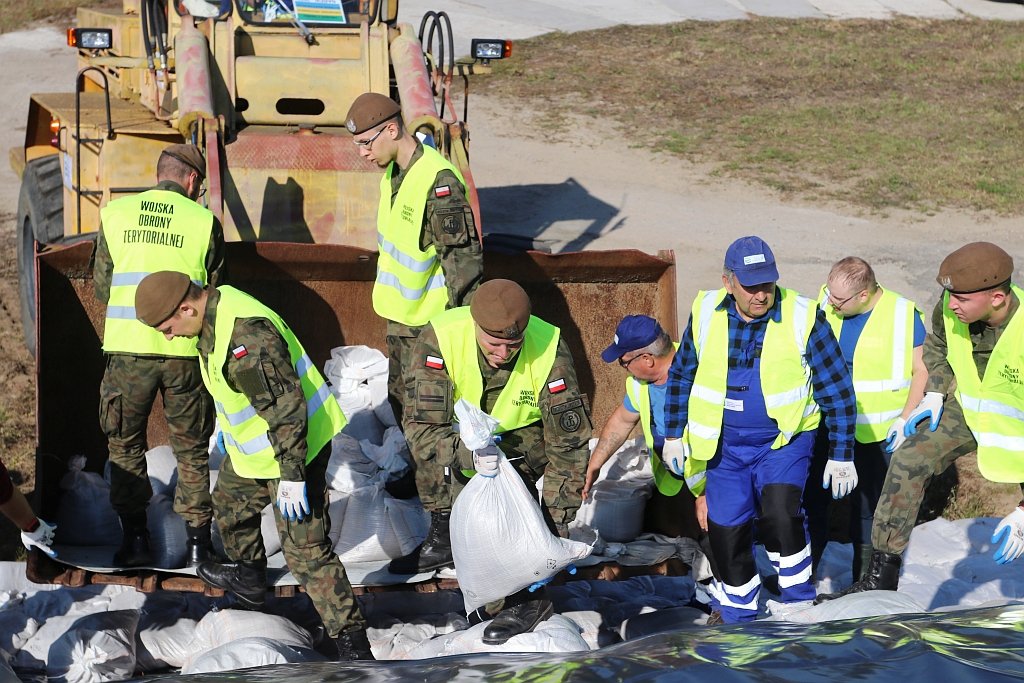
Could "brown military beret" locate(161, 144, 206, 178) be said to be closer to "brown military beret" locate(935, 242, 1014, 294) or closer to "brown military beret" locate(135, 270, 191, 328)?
"brown military beret" locate(135, 270, 191, 328)

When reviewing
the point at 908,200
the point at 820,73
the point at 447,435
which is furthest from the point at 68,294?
the point at 820,73

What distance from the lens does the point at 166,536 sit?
5.06 meters

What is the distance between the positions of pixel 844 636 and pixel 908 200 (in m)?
9.87

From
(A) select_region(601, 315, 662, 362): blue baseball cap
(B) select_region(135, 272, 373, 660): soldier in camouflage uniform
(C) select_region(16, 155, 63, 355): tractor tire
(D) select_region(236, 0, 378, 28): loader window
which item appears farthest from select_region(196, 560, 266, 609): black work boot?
(D) select_region(236, 0, 378, 28): loader window

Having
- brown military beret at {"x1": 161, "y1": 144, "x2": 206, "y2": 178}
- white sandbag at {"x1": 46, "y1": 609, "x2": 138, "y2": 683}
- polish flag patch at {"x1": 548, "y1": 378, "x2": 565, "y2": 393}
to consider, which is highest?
brown military beret at {"x1": 161, "y1": 144, "x2": 206, "y2": 178}

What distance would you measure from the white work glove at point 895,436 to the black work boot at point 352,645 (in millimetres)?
2152

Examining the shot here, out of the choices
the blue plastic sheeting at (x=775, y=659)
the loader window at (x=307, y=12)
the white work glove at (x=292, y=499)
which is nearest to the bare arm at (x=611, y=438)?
the white work glove at (x=292, y=499)

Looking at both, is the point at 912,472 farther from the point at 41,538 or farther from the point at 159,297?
the point at 41,538

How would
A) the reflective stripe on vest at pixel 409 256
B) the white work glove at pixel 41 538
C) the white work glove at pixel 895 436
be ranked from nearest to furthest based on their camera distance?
the white work glove at pixel 41 538, the white work glove at pixel 895 436, the reflective stripe on vest at pixel 409 256

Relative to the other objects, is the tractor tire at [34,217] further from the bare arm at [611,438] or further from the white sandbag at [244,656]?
the bare arm at [611,438]

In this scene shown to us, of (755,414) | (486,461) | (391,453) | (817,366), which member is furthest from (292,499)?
(817,366)

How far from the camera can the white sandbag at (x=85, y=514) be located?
16.8ft

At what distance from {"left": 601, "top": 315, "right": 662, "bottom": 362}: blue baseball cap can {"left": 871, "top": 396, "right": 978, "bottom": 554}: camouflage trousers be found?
104 cm

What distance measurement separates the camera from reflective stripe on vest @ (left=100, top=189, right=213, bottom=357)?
15.7 ft
